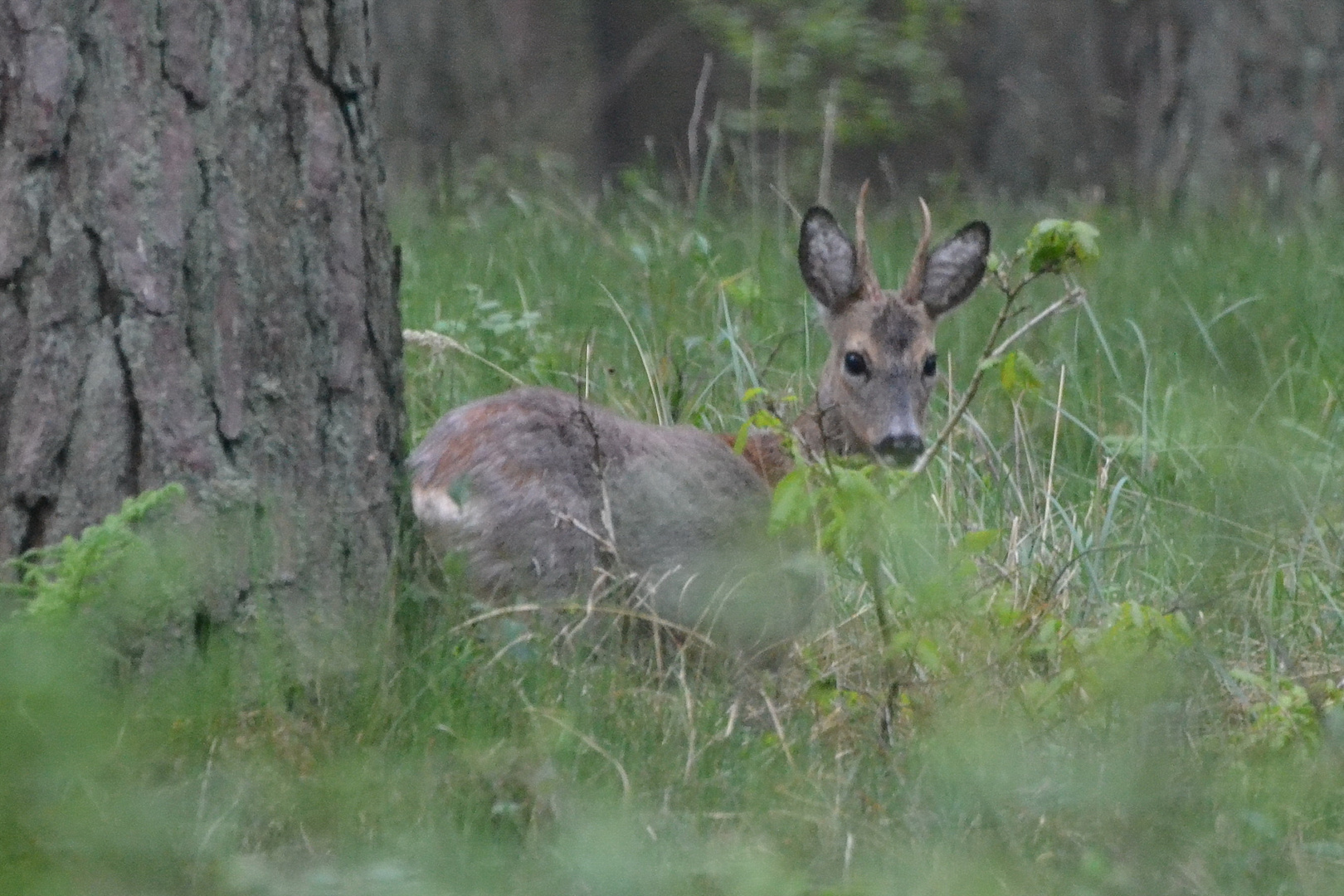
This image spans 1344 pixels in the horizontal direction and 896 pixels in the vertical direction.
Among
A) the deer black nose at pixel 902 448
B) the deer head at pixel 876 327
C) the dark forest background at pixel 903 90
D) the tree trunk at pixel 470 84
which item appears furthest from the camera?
the tree trunk at pixel 470 84

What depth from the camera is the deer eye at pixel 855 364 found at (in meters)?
6.04

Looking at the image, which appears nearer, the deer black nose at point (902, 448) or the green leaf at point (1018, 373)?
the green leaf at point (1018, 373)

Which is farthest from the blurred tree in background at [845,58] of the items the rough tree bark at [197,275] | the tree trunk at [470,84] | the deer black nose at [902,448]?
the rough tree bark at [197,275]

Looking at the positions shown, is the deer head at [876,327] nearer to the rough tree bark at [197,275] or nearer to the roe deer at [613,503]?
the roe deer at [613,503]

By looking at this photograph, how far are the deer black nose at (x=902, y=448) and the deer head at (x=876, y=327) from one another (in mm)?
24

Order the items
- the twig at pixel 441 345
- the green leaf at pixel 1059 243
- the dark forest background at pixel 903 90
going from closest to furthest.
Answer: the green leaf at pixel 1059 243, the twig at pixel 441 345, the dark forest background at pixel 903 90

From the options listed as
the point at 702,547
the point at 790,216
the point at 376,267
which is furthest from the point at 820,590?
the point at 790,216

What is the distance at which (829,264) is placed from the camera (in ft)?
20.1

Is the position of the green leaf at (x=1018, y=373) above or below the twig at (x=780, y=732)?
above

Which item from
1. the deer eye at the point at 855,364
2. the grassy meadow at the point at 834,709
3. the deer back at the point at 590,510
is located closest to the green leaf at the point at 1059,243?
the grassy meadow at the point at 834,709

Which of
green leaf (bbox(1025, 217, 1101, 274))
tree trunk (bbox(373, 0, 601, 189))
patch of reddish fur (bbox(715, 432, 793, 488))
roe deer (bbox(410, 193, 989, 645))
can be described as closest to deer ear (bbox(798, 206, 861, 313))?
roe deer (bbox(410, 193, 989, 645))

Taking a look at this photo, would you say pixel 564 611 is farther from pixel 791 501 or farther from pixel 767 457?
pixel 767 457

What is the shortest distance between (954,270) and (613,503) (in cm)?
147

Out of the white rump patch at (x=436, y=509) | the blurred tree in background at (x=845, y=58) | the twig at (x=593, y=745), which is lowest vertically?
the blurred tree in background at (x=845, y=58)
